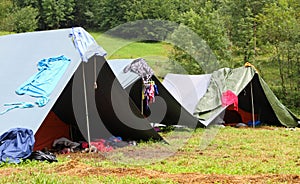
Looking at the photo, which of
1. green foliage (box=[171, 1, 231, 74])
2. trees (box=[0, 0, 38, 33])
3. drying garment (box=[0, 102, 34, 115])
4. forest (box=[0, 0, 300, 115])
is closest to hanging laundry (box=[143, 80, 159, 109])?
drying garment (box=[0, 102, 34, 115])

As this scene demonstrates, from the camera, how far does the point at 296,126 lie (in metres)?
10.1

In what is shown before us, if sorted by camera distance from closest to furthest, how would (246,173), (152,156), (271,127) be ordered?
(246,173) → (152,156) → (271,127)

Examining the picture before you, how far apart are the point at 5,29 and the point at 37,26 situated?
15.0 ft

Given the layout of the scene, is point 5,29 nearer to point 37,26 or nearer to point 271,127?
point 37,26

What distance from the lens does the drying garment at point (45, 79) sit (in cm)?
565

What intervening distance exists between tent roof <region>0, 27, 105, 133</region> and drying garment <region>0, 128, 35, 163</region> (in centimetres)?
13

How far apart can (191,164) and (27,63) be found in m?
2.86

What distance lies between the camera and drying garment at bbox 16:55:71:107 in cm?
565

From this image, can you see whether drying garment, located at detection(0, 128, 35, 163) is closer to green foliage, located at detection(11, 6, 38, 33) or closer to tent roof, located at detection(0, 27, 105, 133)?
tent roof, located at detection(0, 27, 105, 133)

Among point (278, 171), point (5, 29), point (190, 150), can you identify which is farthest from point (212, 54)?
point (5, 29)

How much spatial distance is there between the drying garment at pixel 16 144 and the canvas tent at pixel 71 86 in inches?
7.0

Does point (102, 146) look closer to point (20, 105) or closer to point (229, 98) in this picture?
point (20, 105)

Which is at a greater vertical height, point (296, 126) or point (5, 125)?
point (5, 125)

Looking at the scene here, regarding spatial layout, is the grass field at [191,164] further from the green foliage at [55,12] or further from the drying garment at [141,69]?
the green foliage at [55,12]
